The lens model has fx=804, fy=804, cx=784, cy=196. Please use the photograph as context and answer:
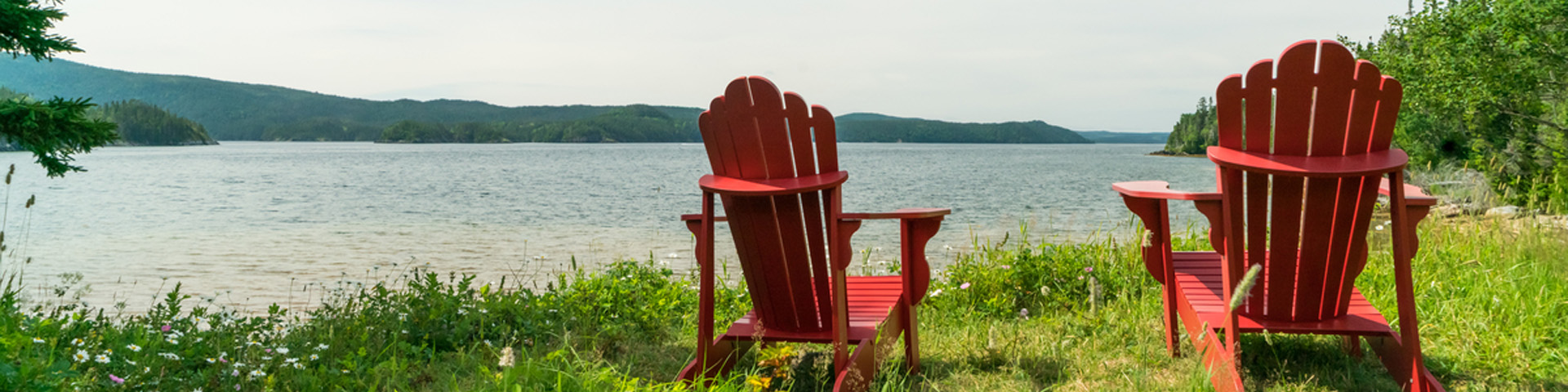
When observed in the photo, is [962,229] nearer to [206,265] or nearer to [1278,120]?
[1278,120]

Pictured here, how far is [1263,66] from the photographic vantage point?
2504mm

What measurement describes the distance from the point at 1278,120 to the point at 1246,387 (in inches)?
38.9

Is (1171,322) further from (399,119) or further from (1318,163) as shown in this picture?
(399,119)

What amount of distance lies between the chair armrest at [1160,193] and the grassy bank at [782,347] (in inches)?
16.5

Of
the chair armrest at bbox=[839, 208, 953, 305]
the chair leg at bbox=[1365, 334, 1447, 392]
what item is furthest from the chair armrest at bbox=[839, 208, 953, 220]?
the chair leg at bbox=[1365, 334, 1447, 392]

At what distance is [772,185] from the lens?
8.61 feet

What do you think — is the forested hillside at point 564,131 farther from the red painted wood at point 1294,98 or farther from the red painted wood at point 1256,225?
the red painted wood at point 1294,98

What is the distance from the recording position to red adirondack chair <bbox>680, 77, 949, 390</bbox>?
104 inches

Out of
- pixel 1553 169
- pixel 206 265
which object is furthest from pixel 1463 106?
pixel 206 265

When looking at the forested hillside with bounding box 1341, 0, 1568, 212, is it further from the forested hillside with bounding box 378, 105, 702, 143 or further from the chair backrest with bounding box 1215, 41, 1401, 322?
the forested hillside with bounding box 378, 105, 702, 143

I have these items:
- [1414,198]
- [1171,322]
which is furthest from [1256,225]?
[1171,322]

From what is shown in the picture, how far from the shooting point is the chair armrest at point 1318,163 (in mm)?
2434

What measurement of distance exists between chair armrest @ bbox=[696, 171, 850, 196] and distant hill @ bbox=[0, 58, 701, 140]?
2563 inches

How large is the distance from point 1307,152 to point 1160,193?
0.45 metres
